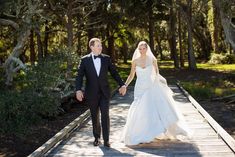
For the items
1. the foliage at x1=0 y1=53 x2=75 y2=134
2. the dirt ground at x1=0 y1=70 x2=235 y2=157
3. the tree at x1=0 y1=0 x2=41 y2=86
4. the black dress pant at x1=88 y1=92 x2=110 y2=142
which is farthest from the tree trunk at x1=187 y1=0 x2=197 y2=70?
the black dress pant at x1=88 y1=92 x2=110 y2=142

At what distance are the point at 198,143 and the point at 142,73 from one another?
1.80 metres

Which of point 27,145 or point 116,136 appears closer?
point 116,136

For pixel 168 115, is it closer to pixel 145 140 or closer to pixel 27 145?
pixel 145 140

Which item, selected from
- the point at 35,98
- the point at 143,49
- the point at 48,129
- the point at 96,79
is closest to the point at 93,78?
the point at 96,79

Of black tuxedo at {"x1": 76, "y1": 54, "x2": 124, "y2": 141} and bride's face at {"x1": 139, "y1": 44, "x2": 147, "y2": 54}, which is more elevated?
bride's face at {"x1": 139, "y1": 44, "x2": 147, "y2": 54}

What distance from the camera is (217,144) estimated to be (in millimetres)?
8727

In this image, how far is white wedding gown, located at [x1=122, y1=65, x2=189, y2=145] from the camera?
8.75 metres

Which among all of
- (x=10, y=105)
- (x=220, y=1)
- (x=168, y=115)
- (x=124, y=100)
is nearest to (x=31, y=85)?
(x=10, y=105)

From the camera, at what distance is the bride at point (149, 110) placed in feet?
28.8

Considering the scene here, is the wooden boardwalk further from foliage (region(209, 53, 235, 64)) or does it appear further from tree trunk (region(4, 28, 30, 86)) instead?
foliage (region(209, 53, 235, 64))

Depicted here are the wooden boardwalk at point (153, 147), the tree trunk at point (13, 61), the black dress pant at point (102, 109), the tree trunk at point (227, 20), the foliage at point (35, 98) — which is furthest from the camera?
the tree trunk at point (227, 20)

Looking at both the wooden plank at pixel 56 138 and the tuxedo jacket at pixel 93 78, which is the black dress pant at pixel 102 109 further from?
the wooden plank at pixel 56 138

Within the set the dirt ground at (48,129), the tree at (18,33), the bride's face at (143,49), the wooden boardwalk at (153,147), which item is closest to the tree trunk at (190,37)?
the dirt ground at (48,129)

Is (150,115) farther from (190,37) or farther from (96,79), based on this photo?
(190,37)
